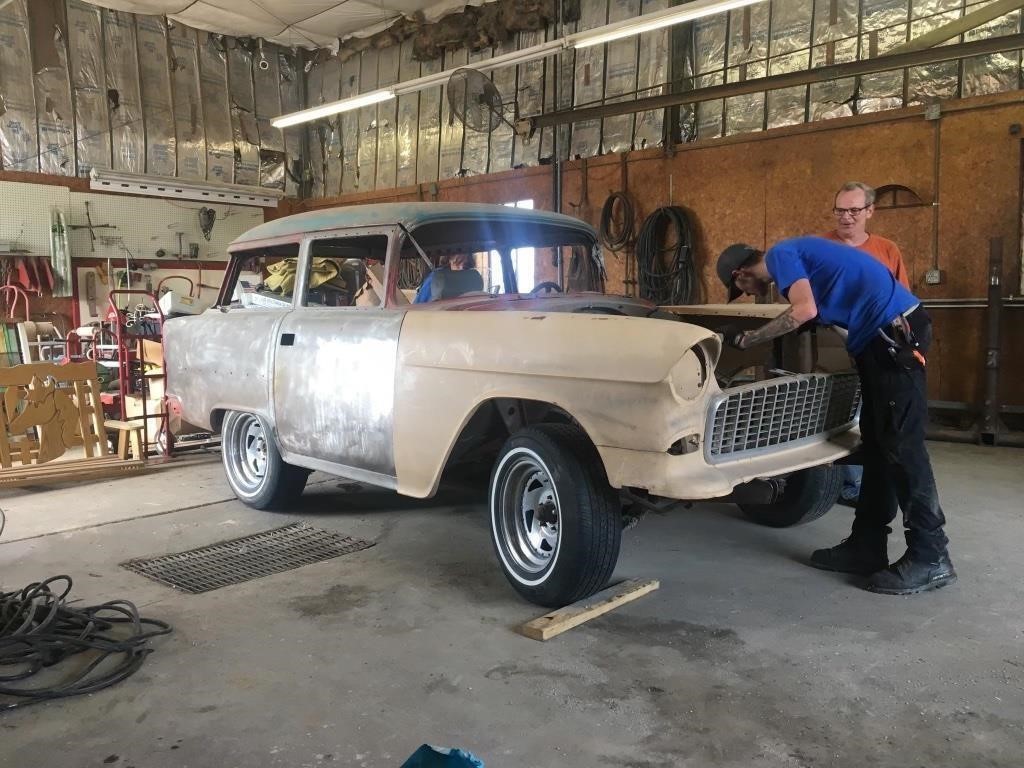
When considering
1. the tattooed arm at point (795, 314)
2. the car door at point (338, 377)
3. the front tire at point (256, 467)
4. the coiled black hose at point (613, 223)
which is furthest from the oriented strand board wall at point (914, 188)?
the front tire at point (256, 467)

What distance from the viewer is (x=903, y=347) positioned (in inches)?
128

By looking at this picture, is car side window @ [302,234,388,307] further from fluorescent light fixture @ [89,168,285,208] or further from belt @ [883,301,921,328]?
fluorescent light fixture @ [89,168,285,208]

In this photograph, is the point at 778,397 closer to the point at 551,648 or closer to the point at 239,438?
the point at 551,648

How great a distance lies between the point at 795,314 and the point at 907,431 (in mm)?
689

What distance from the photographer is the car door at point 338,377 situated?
3.75 metres

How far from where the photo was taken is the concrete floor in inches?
87.2

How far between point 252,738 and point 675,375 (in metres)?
1.79

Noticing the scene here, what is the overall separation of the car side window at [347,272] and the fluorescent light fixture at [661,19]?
3.36 m

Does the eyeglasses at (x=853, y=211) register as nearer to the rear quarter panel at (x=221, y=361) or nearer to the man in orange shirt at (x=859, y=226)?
the man in orange shirt at (x=859, y=226)

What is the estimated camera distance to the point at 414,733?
2.29 m

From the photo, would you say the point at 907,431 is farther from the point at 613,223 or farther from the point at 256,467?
the point at 613,223

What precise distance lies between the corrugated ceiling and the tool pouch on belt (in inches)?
380

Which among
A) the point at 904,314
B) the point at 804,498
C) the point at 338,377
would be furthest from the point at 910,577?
the point at 338,377

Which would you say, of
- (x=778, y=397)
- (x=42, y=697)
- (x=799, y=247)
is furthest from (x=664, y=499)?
(x=42, y=697)
